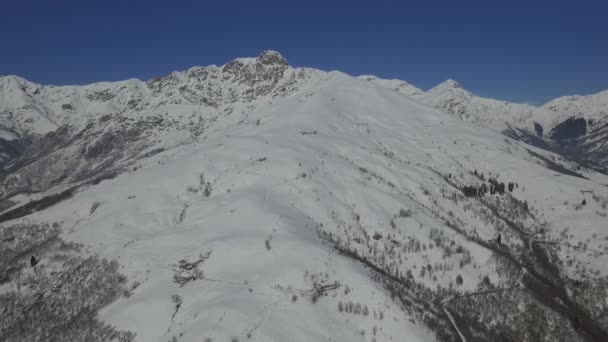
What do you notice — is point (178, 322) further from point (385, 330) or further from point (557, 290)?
point (557, 290)

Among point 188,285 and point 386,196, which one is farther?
point 386,196

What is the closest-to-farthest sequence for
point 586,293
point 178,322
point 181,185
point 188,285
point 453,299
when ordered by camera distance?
point 178,322 → point 188,285 → point 453,299 → point 586,293 → point 181,185

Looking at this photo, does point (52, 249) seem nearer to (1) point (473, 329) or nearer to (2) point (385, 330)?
(2) point (385, 330)

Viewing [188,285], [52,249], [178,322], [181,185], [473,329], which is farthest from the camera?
[181,185]

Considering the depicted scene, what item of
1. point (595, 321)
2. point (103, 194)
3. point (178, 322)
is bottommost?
point (595, 321)

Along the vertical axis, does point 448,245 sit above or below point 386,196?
below

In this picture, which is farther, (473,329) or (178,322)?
(473,329)

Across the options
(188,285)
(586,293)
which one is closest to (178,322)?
(188,285)

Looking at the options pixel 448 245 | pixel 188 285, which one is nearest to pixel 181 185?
pixel 188 285

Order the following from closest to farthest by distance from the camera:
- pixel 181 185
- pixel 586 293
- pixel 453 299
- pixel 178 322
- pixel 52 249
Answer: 1. pixel 178 322
2. pixel 453 299
3. pixel 52 249
4. pixel 586 293
5. pixel 181 185
